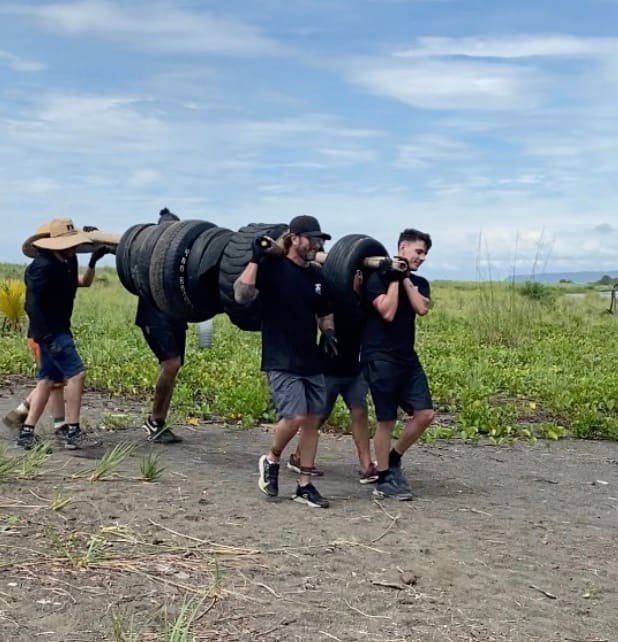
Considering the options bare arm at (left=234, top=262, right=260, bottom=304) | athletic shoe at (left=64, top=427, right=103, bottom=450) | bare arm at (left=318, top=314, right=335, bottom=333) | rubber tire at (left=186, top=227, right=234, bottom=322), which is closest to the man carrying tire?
athletic shoe at (left=64, top=427, right=103, bottom=450)

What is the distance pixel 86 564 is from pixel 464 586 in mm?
1825

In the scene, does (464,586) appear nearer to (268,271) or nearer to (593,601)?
(593,601)

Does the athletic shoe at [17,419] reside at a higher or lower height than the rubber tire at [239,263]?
lower

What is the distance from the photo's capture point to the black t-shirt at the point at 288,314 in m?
6.61

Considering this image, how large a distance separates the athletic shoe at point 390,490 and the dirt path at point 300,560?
0.13 meters

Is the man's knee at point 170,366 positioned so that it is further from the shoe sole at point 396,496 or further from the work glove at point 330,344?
the shoe sole at point 396,496

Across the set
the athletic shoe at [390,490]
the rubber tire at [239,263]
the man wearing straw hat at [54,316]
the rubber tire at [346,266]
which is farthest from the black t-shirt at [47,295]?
the athletic shoe at [390,490]

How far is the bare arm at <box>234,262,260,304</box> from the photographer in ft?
21.1

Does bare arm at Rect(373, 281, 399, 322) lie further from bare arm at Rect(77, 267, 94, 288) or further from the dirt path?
bare arm at Rect(77, 267, 94, 288)

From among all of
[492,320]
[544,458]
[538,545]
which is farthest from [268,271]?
[492,320]


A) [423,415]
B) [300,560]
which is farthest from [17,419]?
[300,560]

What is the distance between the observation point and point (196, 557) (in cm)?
528

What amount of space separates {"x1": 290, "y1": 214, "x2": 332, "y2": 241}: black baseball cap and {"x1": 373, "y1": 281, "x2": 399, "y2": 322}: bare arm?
1.84 feet

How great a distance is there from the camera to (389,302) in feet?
22.2
